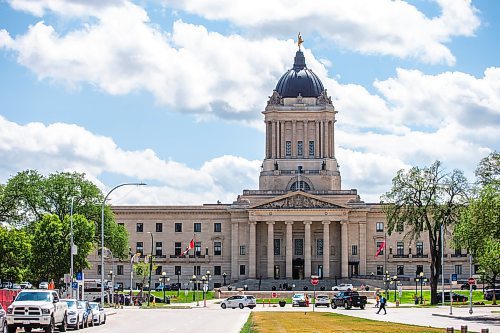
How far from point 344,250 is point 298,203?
9.85 metres

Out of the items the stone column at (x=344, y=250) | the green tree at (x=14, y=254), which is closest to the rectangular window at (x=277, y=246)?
the stone column at (x=344, y=250)

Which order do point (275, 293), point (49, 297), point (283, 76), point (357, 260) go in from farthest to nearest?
point (283, 76) < point (357, 260) < point (275, 293) < point (49, 297)

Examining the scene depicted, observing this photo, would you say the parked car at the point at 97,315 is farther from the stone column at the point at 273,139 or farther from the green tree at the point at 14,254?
the stone column at the point at 273,139

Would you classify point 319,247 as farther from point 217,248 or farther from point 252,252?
point 217,248

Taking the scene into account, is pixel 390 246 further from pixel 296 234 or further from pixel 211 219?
pixel 211 219

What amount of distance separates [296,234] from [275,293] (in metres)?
31.2

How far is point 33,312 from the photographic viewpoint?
159ft

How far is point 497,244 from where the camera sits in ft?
220

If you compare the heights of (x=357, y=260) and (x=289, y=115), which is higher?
(x=289, y=115)

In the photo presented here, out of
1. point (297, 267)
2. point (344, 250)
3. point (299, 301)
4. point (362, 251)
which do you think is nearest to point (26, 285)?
point (299, 301)

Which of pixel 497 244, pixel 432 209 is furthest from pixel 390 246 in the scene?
pixel 497 244

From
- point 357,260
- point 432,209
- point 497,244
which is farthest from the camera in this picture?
point 357,260

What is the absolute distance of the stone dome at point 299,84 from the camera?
6683 inches

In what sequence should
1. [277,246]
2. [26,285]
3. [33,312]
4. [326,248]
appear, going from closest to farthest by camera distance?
[33,312] → [26,285] → [326,248] → [277,246]
